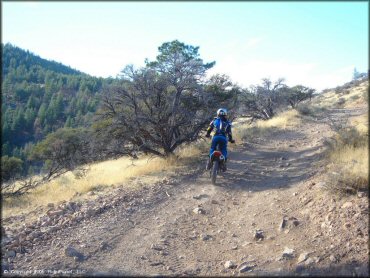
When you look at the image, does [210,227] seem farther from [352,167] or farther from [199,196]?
[352,167]

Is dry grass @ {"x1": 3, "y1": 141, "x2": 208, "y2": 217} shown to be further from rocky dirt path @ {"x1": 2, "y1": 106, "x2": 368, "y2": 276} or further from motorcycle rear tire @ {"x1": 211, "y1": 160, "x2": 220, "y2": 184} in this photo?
motorcycle rear tire @ {"x1": 211, "y1": 160, "x2": 220, "y2": 184}

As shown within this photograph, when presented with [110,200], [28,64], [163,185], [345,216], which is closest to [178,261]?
[345,216]

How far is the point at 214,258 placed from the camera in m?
4.93

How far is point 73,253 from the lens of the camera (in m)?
5.16

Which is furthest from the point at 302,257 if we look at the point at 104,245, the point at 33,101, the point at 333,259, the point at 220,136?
the point at 33,101

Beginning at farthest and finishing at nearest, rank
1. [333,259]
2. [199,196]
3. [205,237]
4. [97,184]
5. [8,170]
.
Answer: [8,170] → [97,184] → [199,196] → [205,237] → [333,259]

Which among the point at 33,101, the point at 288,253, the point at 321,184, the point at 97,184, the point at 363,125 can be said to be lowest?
the point at 97,184

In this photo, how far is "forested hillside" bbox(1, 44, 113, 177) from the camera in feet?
181

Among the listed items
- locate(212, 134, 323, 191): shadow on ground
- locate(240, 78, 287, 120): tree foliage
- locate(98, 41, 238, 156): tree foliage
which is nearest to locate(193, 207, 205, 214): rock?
locate(212, 134, 323, 191): shadow on ground

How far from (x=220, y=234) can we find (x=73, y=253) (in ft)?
8.22

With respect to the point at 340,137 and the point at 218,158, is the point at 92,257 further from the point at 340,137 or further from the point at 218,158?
the point at 340,137

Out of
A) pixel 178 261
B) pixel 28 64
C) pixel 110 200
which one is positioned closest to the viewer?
pixel 178 261

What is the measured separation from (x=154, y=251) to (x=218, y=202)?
8.37ft

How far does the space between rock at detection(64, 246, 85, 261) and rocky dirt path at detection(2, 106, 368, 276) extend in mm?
16
